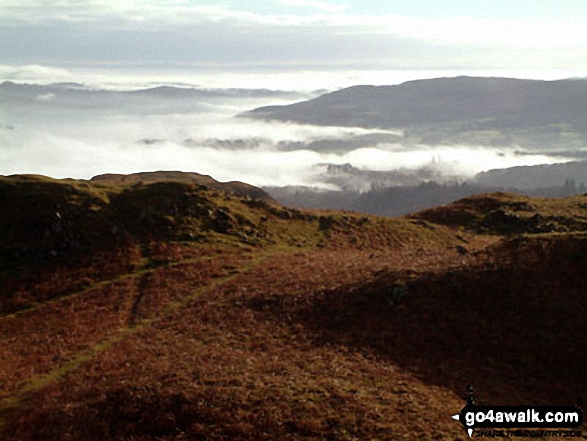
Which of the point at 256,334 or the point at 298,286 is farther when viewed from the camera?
the point at 298,286

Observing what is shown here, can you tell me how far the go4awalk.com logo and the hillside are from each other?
102 cm

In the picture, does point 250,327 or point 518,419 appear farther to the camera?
point 250,327

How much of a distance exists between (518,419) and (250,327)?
20.0m

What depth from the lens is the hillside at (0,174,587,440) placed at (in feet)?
86.0

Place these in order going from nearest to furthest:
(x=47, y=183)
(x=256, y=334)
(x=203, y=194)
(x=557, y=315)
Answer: (x=557, y=315), (x=256, y=334), (x=47, y=183), (x=203, y=194)

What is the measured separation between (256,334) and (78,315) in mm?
17921

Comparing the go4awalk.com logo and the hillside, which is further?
the hillside

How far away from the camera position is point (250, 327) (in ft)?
128

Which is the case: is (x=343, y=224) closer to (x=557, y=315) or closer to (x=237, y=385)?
(x=557, y=315)

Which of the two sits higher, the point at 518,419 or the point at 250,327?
the point at 250,327

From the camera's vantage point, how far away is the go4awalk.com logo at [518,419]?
81.3 ft

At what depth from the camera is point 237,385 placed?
93.1 ft

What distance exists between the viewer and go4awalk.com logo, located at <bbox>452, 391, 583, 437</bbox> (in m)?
24.8

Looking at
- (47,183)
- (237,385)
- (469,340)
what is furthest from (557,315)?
(47,183)
